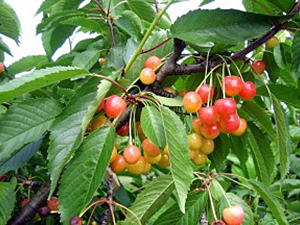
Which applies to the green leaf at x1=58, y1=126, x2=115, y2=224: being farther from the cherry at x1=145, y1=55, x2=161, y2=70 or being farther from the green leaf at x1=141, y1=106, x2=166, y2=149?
the cherry at x1=145, y1=55, x2=161, y2=70

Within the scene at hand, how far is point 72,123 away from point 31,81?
193mm

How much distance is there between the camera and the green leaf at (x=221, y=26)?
2.88 feet

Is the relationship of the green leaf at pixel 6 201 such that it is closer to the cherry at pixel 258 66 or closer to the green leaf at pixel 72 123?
the green leaf at pixel 72 123

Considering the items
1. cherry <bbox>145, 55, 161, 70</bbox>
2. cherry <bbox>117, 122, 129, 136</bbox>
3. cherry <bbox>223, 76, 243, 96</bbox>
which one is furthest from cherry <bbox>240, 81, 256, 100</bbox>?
cherry <bbox>117, 122, 129, 136</bbox>

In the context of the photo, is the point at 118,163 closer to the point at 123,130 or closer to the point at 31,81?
the point at 123,130

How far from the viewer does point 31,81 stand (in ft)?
2.39

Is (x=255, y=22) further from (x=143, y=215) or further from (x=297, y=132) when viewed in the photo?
(x=297, y=132)

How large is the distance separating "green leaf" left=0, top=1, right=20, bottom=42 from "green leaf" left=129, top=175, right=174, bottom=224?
0.90 metres

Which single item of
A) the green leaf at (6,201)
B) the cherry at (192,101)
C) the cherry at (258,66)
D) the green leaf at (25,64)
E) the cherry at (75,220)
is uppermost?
the cherry at (258,66)

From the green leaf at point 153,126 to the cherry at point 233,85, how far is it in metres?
0.21

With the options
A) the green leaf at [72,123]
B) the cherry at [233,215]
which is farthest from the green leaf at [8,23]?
the cherry at [233,215]

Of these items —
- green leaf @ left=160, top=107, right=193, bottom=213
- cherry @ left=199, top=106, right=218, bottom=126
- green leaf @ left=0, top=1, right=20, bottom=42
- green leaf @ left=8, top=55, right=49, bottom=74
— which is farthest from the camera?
green leaf @ left=8, top=55, right=49, bottom=74

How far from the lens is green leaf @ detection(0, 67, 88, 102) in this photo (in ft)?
2.33

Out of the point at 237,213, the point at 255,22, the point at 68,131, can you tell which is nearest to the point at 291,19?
the point at 255,22
